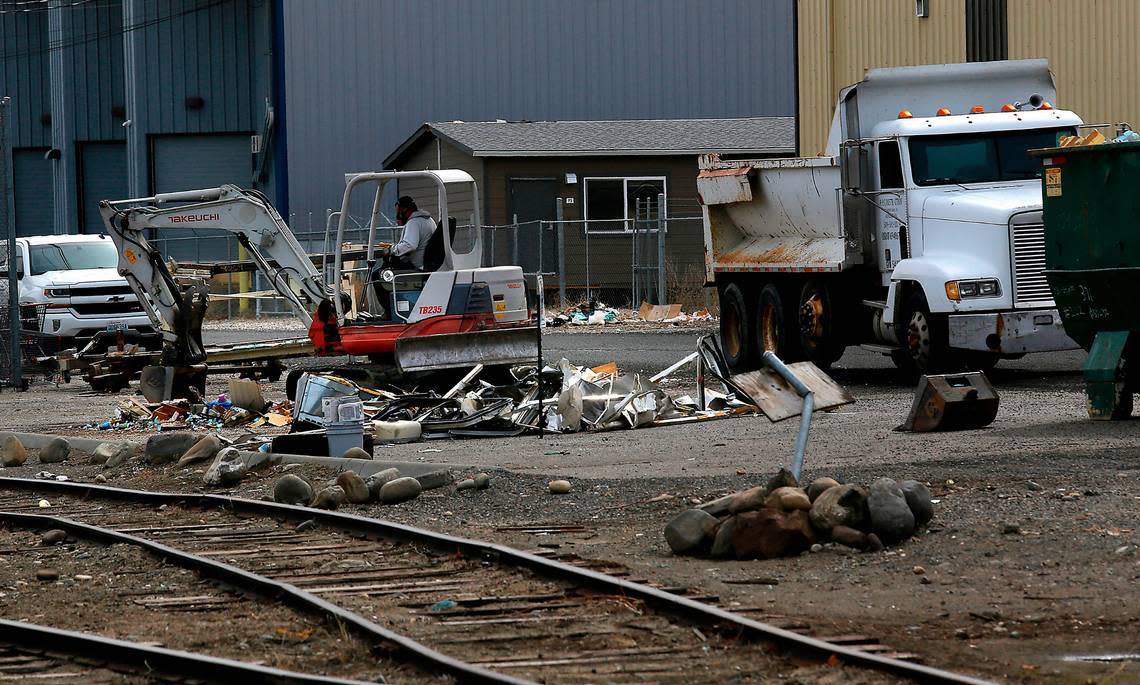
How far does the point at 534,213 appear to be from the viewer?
122ft

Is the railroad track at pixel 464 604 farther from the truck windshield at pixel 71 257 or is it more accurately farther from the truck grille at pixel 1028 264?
the truck windshield at pixel 71 257

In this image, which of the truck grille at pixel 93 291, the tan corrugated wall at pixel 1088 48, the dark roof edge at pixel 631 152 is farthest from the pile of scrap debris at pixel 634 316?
the truck grille at pixel 93 291

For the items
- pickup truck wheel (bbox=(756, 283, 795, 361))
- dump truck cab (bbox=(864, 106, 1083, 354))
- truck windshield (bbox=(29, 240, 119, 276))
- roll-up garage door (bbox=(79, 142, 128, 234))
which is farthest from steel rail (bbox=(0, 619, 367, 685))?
roll-up garage door (bbox=(79, 142, 128, 234))

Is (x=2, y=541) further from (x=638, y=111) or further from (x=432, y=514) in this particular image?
(x=638, y=111)

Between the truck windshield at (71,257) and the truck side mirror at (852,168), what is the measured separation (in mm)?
11804

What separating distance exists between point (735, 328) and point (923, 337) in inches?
182

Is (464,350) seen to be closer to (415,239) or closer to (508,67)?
(415,239)

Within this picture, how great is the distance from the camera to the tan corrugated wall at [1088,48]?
25.1 meters

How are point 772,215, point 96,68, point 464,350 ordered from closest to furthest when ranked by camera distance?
point 464,350 → point 772,215 → point 96,68

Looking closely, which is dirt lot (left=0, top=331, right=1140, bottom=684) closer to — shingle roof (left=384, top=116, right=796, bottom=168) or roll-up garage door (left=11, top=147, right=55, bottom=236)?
shingle roof (left=384, top=116, right=796, bottom=168)

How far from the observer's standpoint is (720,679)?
623 cm

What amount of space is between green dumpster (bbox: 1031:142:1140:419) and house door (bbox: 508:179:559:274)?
73.4 feet

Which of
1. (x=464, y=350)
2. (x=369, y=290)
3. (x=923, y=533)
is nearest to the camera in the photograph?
(x=923, y=533)

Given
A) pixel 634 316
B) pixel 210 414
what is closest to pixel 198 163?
pixel 634 316
